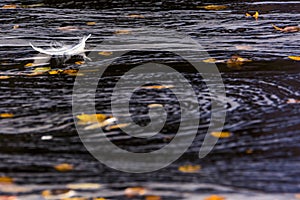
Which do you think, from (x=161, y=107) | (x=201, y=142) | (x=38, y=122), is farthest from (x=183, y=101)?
(x=38, y=122)

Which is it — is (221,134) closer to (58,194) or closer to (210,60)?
(58,194)

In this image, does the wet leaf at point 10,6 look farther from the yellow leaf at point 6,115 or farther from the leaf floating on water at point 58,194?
the leaf floating on water at point 58,194

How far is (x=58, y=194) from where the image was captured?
3.07 meters

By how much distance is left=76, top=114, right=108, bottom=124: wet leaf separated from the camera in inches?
156

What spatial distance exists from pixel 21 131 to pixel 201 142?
3.65 feet

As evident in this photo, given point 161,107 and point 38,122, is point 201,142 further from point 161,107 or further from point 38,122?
point 38,122

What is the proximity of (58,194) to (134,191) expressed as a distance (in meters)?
0.38

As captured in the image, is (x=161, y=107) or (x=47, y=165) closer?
(x=47, y=165)

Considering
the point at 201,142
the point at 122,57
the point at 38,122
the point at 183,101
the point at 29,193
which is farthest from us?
the point at 122,57

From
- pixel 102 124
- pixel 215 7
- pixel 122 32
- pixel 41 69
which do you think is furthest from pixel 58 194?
pixel 215 7

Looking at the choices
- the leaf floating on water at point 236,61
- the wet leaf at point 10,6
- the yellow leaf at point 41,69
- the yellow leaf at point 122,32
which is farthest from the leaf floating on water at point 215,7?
the yellow leaf at point 41,69

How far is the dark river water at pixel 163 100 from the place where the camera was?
10.5 feet

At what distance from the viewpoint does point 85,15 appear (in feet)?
22.6

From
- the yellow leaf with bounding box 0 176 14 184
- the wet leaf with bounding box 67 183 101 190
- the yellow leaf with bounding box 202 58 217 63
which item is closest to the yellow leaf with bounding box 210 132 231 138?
the wet leaf with bounding box 67 183 101 190
